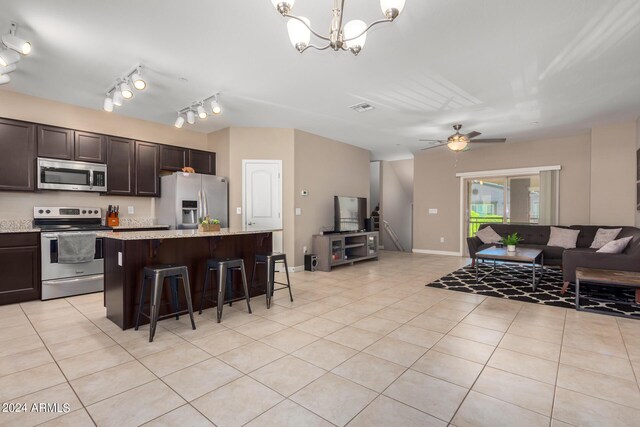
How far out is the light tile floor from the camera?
5.74ft

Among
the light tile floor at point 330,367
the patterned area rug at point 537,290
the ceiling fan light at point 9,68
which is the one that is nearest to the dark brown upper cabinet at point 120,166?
the ceiling fan light at point 9,68

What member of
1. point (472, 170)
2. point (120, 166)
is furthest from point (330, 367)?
point (472, 170)

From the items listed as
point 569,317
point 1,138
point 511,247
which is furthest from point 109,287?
point 511,247

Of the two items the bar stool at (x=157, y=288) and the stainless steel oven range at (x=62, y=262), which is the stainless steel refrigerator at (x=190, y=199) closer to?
the stainless steel oven range at (x=62, y=262)

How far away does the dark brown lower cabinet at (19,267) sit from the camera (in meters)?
3.74

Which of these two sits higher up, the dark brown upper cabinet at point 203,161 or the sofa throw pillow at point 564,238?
the dark brown upper cabinet at point 203,161

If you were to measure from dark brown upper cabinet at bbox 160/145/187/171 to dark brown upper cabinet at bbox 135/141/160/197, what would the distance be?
0.08 meters

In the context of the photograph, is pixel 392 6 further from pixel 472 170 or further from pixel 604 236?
pixel 472 170

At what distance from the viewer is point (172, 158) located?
5.54 metres

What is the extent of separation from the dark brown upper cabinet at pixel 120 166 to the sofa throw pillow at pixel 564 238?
7677 millimetres

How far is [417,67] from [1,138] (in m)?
5.25

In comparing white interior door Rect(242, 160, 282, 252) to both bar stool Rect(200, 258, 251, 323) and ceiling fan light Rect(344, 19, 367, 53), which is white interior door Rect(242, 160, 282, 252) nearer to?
bar stool Rect(200, 258, 251, 323)

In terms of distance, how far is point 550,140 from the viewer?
6.73 m

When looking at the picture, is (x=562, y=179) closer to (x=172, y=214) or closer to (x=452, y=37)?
(x=452, y=37)
